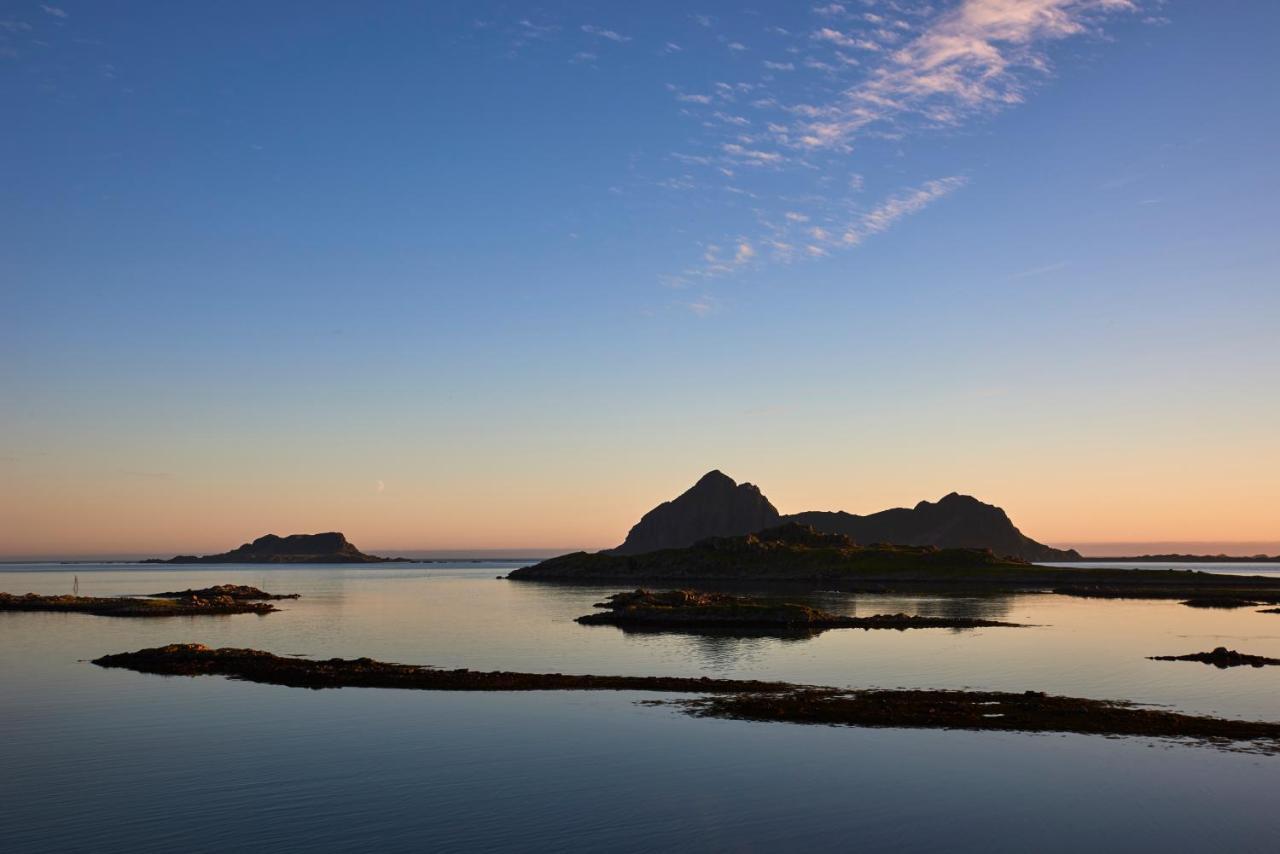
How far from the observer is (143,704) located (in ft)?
162

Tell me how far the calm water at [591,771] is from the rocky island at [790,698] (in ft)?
7.00

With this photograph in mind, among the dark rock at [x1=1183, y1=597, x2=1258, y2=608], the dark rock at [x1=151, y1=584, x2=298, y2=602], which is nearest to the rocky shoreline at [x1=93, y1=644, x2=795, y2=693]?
the dark rock at [x1=151, y1=584, x2=298, y2=602]

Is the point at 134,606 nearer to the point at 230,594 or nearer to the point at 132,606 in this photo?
the point at 132,606

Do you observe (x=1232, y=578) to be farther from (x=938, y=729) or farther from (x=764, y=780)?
(x=764, y=780)

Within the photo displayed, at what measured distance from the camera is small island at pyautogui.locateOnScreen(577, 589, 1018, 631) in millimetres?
97188

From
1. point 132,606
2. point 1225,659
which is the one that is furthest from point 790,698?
point 132,606

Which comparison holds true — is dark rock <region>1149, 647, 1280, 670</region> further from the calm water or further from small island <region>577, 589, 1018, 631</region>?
small island <region>577, 589, 1018, 631</region>

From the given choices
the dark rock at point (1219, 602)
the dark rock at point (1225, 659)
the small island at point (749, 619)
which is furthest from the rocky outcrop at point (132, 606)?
the dark rock at point (1219, 602)

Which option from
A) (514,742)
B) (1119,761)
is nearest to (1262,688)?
(1119,761)

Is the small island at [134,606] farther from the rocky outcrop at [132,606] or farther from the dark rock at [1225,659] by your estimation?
the dark rock at [1225,659]

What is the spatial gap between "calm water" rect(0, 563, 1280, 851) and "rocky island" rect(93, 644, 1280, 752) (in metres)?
2.13

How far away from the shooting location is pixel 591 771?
35281 millimetres

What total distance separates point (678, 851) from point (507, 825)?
574 centimetres

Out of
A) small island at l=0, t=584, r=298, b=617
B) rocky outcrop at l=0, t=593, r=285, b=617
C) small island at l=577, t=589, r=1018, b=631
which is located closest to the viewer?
small island at l=577, t=589, r=1018, b=631
